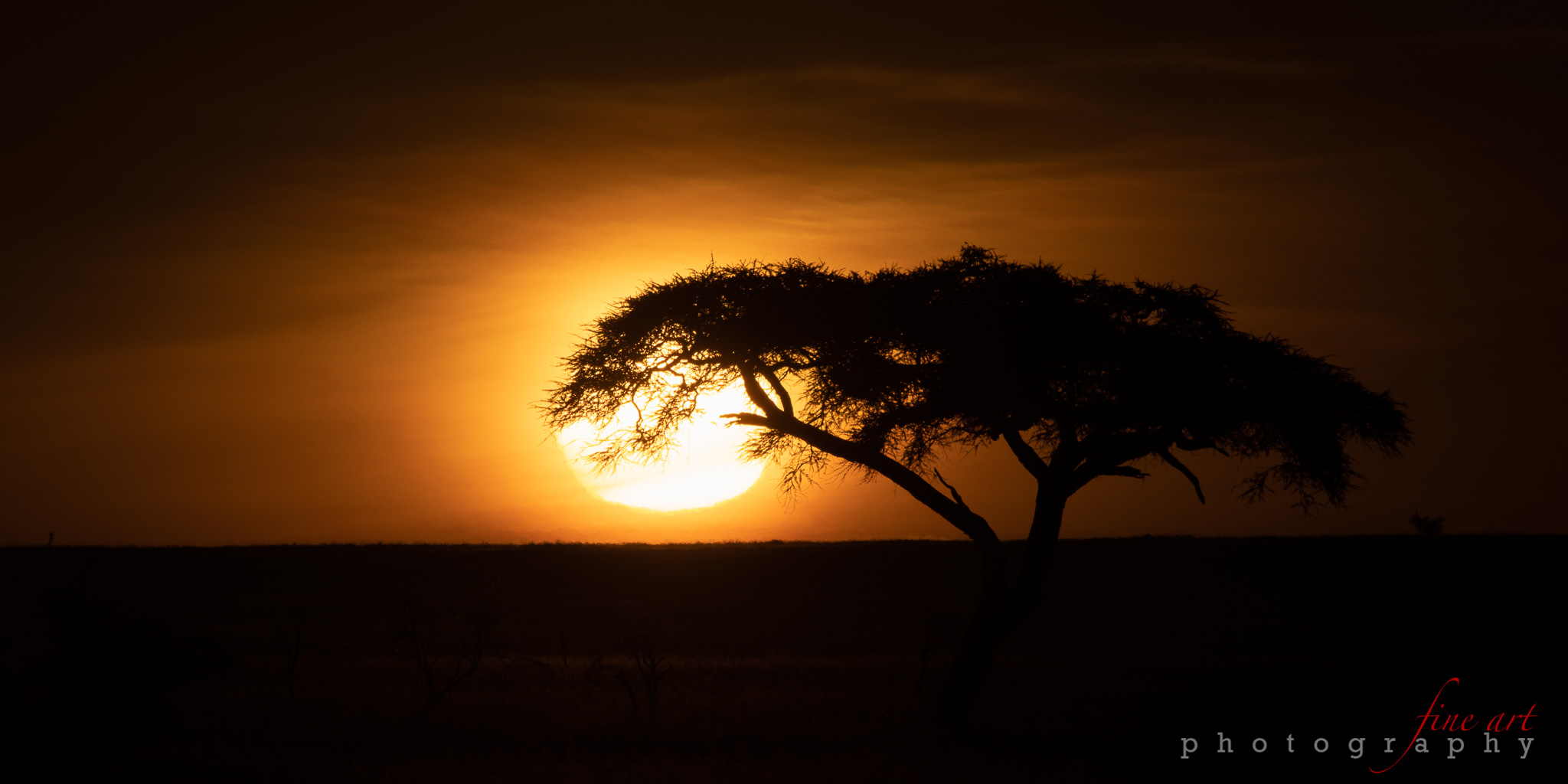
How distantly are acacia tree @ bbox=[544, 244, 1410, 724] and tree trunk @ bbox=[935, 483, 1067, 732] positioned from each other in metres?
0.03

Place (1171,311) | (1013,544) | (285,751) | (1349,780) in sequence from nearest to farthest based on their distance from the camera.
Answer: (1349,780), (285,751), (1171,311), (1013,544)

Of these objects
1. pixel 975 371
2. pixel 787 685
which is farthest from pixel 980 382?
pixel 787 685

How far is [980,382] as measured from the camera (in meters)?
15.4

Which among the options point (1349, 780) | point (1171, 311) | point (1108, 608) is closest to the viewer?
point (1349, 780)

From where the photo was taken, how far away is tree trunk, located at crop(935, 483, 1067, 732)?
49.6 feet

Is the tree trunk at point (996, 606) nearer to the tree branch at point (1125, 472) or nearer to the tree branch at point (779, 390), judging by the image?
the tree branch at point (1125, 472)

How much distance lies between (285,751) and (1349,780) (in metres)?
13.8

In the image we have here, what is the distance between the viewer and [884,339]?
53.8 feet

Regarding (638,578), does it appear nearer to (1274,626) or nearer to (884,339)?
(1274,626)

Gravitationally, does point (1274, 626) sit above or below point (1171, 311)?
below

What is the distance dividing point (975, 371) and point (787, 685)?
26.2 ft

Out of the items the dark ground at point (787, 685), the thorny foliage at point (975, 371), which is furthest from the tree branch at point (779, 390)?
the dark ground at point (787, 685)

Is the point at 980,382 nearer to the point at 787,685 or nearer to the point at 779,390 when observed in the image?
the point at 779,390

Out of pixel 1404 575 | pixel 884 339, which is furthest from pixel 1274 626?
pixel 884 339
